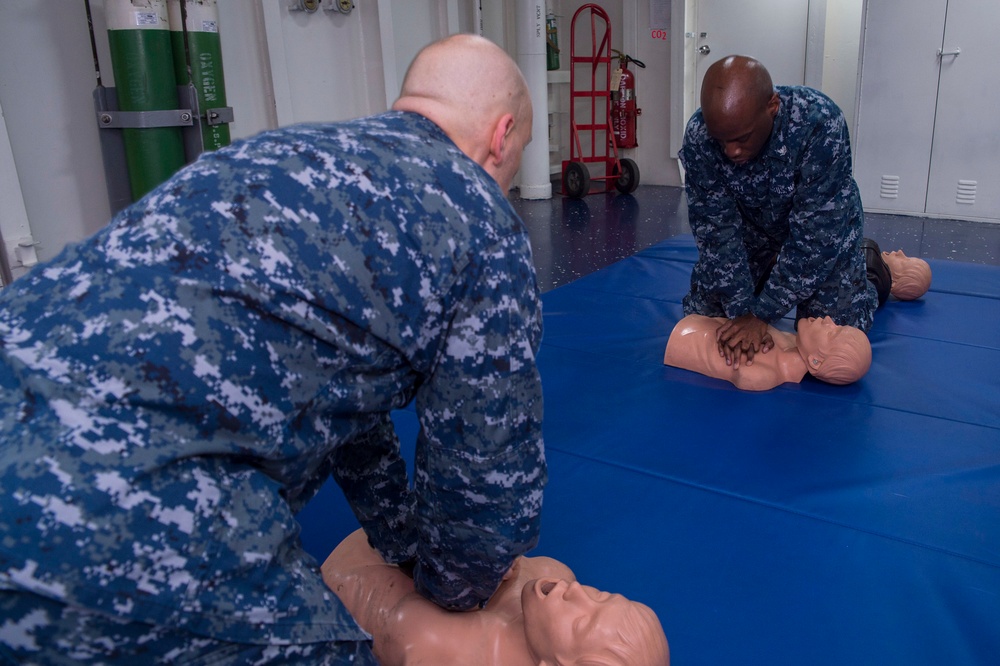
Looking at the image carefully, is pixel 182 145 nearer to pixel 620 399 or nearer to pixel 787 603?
pixel 620 399

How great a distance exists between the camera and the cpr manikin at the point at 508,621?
1200mm

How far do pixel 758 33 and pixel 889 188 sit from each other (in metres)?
1.76

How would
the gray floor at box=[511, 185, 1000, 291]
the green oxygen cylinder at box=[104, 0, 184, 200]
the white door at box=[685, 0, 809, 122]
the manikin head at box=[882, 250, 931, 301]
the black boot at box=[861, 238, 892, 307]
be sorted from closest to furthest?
the black boot at box=[861, 238, 892, 307] < the manikin head at box=[882, 250, 931, 301] < the green oxygen cylinder at box=[104, 0, 184, 200] < the gray floor at box=[511, 185, 1000, 291] < the white door at box=[685, 0, 809, 122]

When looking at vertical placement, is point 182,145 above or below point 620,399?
above

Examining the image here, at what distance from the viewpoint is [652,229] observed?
511 cm

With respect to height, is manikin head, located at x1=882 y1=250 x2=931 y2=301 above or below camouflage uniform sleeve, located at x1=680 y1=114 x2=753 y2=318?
below

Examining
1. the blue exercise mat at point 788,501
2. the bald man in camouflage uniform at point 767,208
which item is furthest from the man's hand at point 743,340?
the blue exercise mat at point 788,501

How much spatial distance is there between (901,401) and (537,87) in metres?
4.45

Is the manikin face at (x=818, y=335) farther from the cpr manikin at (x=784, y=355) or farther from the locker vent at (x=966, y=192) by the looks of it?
the locker vent at (x=966, y=192)

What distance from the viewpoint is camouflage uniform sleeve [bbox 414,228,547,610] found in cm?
99

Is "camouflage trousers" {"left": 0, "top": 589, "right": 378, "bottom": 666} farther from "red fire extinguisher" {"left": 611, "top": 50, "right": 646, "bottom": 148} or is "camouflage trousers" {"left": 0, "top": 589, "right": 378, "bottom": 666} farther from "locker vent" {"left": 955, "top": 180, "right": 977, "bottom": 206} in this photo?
"red fire extinguisher" {"left": 611, "top": 50, "right": 646, "bottom": 148}

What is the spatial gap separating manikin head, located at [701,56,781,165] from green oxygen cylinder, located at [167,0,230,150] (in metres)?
2.50

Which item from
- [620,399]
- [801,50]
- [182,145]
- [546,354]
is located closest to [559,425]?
[620,399]

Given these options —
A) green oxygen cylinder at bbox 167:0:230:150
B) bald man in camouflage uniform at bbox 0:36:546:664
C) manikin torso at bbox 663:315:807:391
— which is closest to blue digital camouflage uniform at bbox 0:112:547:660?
bald man in camouflage uniform at bbox 0:36:546:664
